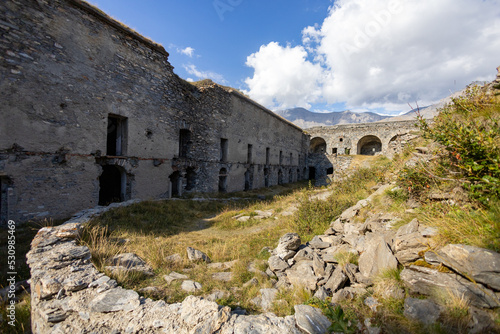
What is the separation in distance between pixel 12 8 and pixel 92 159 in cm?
492

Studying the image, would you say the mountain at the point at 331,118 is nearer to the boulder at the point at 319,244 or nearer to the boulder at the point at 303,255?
the boulder at the point at 319,244

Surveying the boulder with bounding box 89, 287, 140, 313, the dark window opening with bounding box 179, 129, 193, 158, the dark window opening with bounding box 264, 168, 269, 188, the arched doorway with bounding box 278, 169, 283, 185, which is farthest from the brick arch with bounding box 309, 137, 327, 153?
the boulder with bounding box 89, 287, 140, 313

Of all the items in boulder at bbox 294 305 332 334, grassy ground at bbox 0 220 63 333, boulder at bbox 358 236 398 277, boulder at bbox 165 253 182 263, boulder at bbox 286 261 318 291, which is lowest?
grassy ground at bbox 0 220 63 333

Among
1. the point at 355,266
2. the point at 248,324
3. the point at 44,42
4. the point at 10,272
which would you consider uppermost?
the point at 44,42

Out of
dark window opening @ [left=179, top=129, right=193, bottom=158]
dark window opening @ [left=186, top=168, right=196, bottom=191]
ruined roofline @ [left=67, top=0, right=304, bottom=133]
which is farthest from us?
dark window opening @ [left=186, top=168, right=196, bottom=191]

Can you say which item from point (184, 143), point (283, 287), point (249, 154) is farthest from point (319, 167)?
point (283, 287)

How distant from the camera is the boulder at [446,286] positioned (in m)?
2.15

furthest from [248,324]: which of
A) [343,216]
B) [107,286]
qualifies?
[343,216]

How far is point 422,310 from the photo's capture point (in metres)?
2.28

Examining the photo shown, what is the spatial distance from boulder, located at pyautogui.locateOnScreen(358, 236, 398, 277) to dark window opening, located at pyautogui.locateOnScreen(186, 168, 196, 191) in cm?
1090

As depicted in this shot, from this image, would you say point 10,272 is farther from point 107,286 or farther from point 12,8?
point 12,8

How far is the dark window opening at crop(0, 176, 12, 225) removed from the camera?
20.7 ft

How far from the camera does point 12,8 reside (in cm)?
643

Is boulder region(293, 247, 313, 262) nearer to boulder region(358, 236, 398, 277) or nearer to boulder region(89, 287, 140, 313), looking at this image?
boulder region(358, 236, 398, 277)
